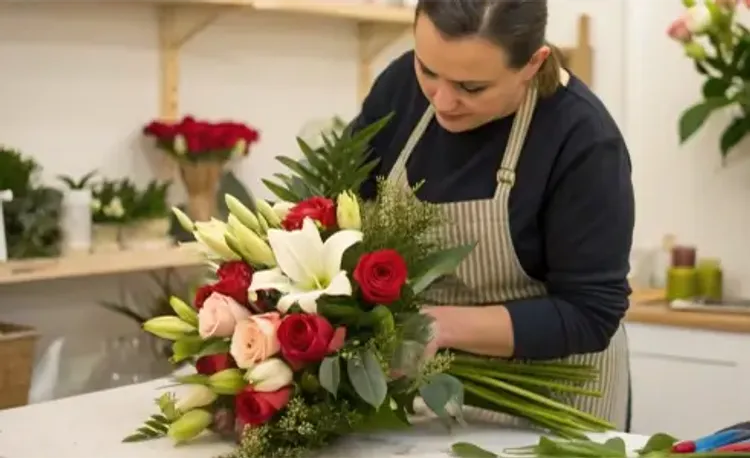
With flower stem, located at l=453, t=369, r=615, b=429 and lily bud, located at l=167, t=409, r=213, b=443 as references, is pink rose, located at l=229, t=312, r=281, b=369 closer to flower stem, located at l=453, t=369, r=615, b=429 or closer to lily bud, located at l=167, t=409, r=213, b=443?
lily bud, located at l=167, t=409, r=213, b=443

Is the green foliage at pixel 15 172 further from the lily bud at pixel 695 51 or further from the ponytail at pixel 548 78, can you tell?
the lily bud at pixel 695 51

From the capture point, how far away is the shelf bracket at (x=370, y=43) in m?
3.36

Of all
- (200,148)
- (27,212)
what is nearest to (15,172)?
(27,212)

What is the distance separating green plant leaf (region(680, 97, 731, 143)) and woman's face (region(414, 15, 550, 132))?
5.86 ft

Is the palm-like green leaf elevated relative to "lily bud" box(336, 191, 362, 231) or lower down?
elevated

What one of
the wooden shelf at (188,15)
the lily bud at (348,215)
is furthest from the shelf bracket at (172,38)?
the lily bud at (348,215)

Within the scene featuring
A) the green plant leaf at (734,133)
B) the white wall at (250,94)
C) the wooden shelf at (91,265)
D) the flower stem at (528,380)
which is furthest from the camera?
the green plant leaf at (734,133)

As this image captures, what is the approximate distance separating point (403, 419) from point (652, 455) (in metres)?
0.31

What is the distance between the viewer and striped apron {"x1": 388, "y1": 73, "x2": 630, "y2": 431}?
162 centimetres

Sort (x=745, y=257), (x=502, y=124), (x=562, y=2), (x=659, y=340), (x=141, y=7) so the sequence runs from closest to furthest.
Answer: (x=502, y=124) → (x=141, y=7) → (x=659, y=340) → (x=745, y=257) → (x=562, y=2)

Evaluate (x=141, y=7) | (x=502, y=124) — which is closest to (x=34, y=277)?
(x=141, y=7)

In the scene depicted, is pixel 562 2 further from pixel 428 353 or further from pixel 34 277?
pixel 428 353

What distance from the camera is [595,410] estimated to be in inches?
66.6

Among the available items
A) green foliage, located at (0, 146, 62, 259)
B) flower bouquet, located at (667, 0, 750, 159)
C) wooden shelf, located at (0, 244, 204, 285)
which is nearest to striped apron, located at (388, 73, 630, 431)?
wooden shelf, located at (0, 244, 204, 285)
